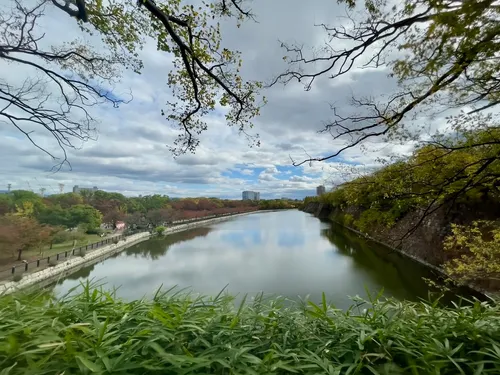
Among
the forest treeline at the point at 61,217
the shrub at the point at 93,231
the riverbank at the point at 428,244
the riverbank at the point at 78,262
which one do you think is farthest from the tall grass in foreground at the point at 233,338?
the shrub at the point at 93,231

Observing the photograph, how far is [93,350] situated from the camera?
0.89 metres

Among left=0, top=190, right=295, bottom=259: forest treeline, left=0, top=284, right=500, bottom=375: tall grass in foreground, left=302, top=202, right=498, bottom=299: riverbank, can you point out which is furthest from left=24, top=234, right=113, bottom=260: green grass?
left=0, top=284, right=500, bottom=375: tall grass in foreground

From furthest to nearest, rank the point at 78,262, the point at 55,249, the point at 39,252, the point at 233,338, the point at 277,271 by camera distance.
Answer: the point at 55,249 < the point at 39,252 < the point at 78,262 < the point at 277,271 < the point at 233,338

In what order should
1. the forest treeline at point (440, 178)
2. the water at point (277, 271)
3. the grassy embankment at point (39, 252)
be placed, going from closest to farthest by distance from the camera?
the forest treeline at point (440, 178), the water at point (277, 271), the grassy embankment at point (39, 252)

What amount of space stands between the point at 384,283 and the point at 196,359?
11.3m

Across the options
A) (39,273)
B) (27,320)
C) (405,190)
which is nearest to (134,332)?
(27,320)

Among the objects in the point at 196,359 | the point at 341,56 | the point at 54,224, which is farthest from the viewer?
the point at 54,224

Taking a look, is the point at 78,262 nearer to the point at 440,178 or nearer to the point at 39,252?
the point at 39,252

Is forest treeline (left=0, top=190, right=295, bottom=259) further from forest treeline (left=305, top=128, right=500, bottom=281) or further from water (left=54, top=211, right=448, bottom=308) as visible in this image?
forest treeline (left=305, top=128, right=500, bottom=281)

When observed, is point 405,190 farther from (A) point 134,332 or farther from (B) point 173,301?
(A) point 134,332

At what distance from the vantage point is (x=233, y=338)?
1.11 metres

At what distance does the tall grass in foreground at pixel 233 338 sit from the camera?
870 mm

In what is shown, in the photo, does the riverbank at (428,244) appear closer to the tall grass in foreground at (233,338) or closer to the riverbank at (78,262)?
the tall grass in foreground at (233,338)

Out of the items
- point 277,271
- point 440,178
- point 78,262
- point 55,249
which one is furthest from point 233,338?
point 55,249
